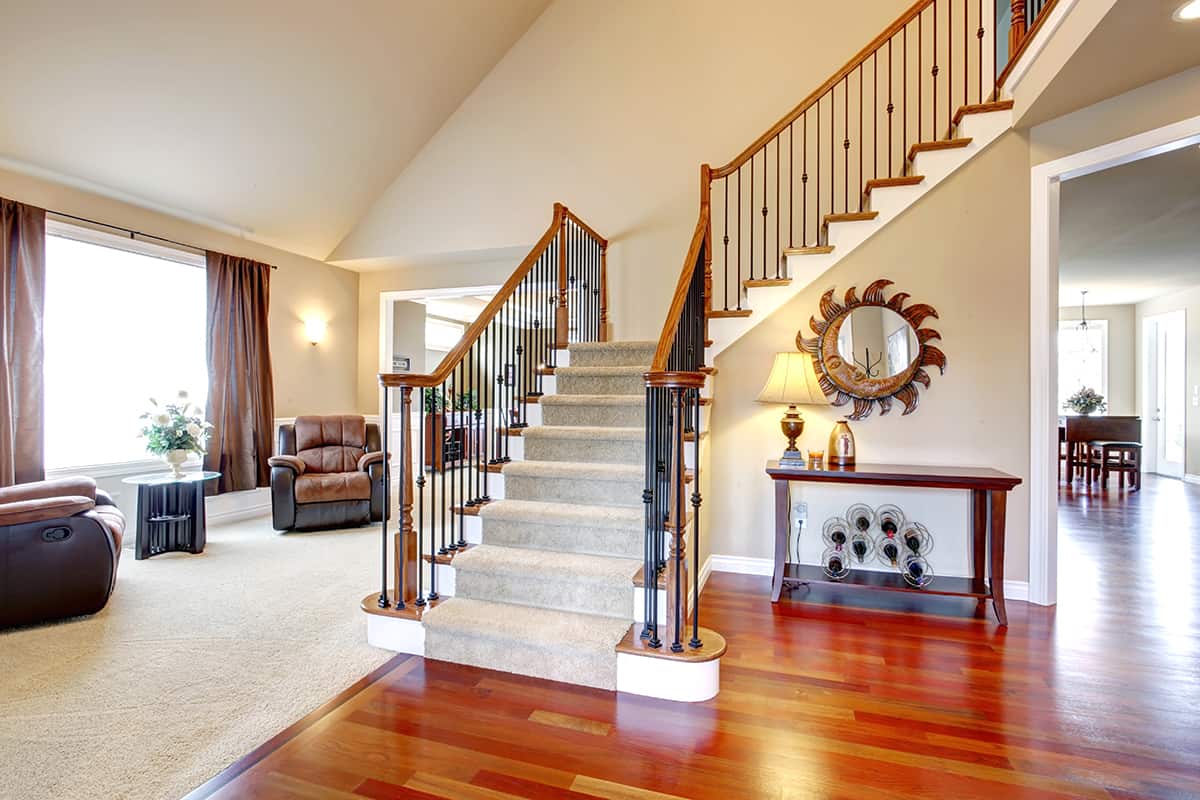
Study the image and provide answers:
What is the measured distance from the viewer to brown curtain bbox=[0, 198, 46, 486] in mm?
3633

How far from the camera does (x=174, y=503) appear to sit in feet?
13.5

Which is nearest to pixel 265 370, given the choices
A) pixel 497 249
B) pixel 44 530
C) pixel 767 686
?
pixel 497 249

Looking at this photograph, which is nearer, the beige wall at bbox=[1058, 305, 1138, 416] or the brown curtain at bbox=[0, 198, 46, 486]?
the brown curtain at bbox=[0, 198, 46, 486]

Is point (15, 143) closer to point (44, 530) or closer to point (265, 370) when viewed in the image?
point (265, 370)

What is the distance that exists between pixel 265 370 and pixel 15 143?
7.35 feet

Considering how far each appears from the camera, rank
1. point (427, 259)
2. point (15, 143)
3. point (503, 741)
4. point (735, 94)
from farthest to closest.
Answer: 1. point (427, 259)
2. point (735, 94)
3. point (15, 143)
4. point (503, 741)

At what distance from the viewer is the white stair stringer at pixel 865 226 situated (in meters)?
3.22

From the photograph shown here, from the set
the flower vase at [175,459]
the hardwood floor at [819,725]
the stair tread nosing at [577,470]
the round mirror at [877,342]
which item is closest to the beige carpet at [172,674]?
the hardwood floor at [819,725]

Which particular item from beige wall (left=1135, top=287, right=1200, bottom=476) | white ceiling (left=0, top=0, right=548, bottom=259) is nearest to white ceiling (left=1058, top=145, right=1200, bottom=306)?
beige wall (left=1135, top=287, right=1200, bottom=476)

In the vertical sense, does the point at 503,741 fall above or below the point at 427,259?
below

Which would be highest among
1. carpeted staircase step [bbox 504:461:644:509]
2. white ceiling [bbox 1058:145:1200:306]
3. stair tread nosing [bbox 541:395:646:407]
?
white ceiling [bbox 1058:145:1200:306]

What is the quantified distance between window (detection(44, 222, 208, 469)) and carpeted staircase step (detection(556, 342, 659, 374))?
3.16m

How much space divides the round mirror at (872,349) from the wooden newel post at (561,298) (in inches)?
64.0

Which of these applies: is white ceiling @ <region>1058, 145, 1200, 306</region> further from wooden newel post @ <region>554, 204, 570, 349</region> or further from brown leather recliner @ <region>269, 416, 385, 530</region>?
brown leather recliner @ <region>269, 416, 385, 530</region>
